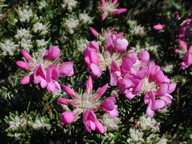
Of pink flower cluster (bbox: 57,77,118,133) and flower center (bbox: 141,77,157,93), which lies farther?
flower center (bbox: 141,77,157,93)

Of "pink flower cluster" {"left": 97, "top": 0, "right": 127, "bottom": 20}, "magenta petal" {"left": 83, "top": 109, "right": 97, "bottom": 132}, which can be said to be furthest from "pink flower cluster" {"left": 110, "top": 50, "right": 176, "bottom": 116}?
"pink flower cluster" {"left": 97, "top": 0, "right": 127, "bottom": 20}

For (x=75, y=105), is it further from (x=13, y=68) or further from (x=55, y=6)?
(x=55, y=6)

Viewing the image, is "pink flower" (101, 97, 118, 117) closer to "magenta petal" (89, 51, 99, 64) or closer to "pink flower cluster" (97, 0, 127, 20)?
"magenta petal" (89, 51, 99, 64)

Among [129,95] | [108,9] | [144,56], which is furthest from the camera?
[108,9]

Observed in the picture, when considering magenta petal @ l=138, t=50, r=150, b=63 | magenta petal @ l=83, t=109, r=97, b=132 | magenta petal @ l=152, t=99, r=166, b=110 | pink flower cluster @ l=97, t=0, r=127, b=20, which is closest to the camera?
magenta petal @ l=83, t=109, r=97, b=132

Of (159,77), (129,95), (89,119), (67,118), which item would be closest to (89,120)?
(89,119)

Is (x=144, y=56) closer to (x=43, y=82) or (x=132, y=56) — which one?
(x=132, y=56)
